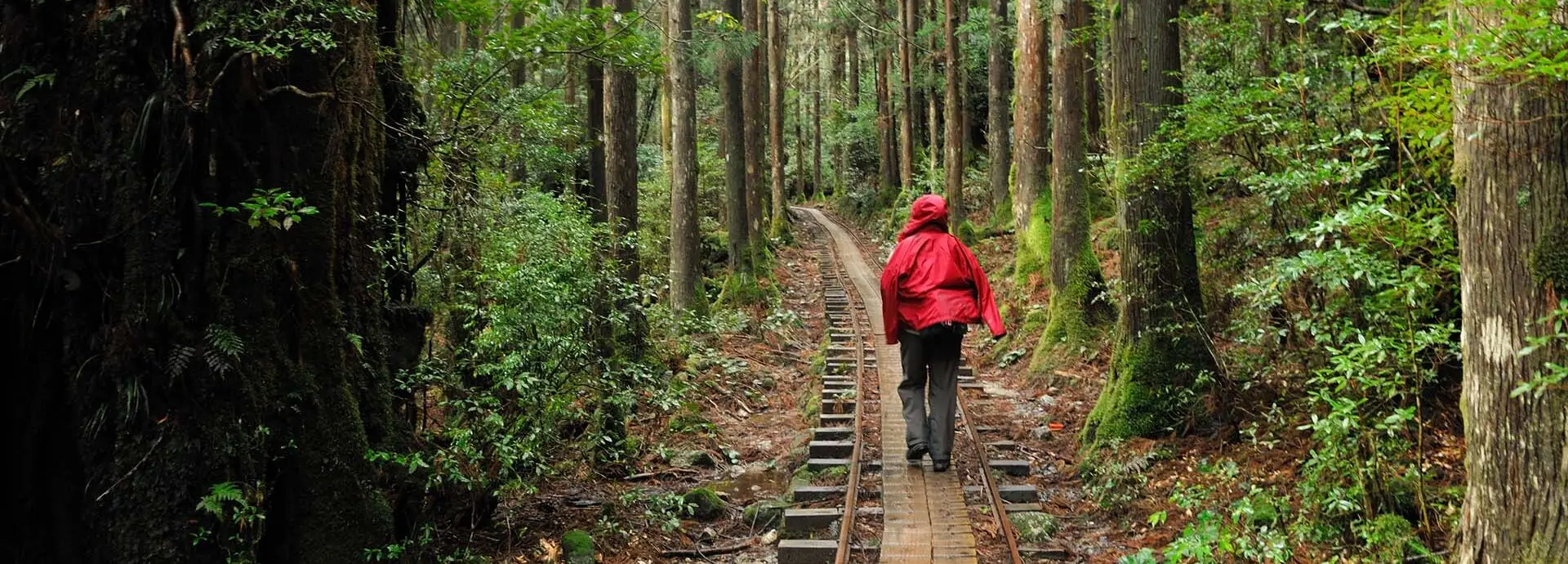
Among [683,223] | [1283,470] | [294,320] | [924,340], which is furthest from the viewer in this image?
[683,223]

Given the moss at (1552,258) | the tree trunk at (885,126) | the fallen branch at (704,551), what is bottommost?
the fallen branch at (704,551)

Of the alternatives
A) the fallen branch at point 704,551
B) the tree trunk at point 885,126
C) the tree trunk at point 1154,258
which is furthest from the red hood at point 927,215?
the tree trunk at point 885,126

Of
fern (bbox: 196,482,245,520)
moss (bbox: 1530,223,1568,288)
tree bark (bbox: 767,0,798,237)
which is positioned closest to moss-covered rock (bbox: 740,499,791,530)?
fern (bbox: 196,482,245,520)

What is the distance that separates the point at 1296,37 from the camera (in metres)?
7.75

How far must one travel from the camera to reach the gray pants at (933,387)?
296 inches

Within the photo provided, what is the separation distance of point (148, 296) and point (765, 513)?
170 inches

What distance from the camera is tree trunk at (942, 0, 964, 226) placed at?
900 inches

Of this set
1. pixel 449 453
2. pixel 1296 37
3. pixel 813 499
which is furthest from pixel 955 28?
pixel 449 453

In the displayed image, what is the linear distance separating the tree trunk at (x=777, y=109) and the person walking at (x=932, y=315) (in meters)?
18.5

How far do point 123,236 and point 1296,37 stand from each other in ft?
27.1

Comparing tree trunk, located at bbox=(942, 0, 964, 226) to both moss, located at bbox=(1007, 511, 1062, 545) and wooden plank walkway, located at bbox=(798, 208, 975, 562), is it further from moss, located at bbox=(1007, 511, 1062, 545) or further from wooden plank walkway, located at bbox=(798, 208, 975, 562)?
moss, located at bbox=(1007, 511, 1062, 545)

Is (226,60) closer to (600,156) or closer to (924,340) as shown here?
(924,340)

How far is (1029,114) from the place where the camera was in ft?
53.0

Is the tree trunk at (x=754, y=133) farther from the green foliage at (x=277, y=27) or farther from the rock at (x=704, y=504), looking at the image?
the green foliage at (x=277, y=27)
